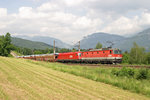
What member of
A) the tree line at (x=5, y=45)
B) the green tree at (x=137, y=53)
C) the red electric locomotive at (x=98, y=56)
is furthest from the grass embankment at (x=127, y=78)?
the tree line at (x=5, y=45)

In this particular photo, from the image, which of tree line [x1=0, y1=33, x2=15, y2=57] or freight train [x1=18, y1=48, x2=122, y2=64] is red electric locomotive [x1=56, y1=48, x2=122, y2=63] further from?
tree line [x1=0, y1=33, x2=15, y2=57]

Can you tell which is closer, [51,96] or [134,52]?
[51,96]

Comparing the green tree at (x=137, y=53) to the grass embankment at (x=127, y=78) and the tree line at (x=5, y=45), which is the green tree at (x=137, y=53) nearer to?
the grass embankment at (x=127, y=78)

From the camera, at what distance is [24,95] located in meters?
7.88

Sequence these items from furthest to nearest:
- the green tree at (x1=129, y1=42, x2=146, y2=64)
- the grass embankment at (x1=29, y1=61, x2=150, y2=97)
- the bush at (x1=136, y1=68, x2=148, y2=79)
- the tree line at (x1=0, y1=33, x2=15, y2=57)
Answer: the green tree at (x1=129, y1=42, x2=146, y2=64)
the tree line at (x1=0, y1=33, x2=15, y2=57)
the bush at (x1=136, y1=68, x2=148, y2=79)
the grass embankment at (x1=29, y1=61, x2=150, y2=97)

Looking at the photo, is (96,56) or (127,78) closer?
(127,78)

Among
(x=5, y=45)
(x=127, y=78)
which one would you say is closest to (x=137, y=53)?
(x=127, y=78)

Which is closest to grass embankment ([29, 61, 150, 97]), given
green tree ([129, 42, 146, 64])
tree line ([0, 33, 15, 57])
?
green tree ([129, 42, 146, 64])

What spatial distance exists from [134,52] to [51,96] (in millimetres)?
92951

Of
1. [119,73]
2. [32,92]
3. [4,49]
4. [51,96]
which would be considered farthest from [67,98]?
[4,49]

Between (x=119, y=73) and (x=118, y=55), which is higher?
(x=118, y=55)

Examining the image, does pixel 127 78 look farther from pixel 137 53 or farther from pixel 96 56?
pixel 137 53

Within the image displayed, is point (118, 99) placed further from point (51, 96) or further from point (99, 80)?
point (99, 80)

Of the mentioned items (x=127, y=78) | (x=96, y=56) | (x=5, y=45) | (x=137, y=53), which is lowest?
(x=127, y=78)
